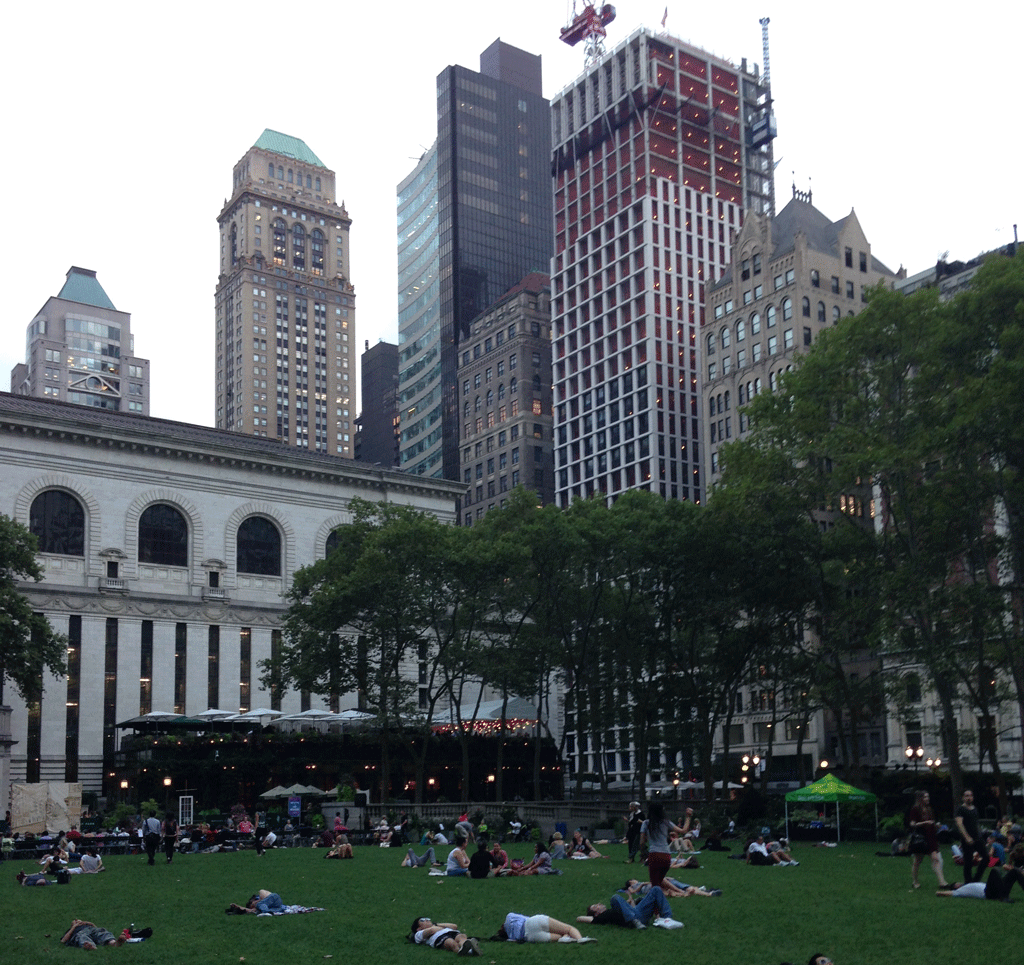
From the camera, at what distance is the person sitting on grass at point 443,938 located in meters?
16.3

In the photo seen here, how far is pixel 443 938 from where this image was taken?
1689 centimetres

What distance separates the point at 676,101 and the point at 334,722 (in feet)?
275

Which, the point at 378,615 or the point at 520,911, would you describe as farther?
the point at 378,615

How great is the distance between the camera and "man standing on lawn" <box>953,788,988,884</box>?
74.9 feet

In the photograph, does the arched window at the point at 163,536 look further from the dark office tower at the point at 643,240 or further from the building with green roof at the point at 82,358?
the building with green roof at the point at 82,358

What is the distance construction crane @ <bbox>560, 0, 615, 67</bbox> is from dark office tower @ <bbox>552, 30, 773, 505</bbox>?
721 cm

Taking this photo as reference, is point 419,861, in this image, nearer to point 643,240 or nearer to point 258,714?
point 258,714

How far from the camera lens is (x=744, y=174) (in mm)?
132500

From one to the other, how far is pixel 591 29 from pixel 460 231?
34.1m

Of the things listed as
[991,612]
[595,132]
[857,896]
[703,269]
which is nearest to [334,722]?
[991,612]

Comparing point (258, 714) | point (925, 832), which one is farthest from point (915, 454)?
point (258, 714)

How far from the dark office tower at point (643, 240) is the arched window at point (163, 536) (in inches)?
1981

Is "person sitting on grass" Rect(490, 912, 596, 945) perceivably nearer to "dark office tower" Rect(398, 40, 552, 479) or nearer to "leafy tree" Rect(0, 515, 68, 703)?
"leafy tree" Rect(0, 515, 68, 703)

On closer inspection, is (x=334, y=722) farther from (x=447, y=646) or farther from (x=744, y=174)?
(x=744, y=174)
